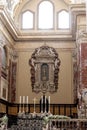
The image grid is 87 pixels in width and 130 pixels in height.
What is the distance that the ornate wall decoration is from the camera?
26359mm

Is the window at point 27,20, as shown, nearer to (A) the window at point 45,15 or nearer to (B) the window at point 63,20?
(A) the window at point 45,15

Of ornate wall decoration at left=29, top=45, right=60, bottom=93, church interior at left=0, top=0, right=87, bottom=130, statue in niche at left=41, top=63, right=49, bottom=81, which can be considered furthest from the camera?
statue in niche at left=41, top=63, right=49, bottom=81

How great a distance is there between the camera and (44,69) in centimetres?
2673

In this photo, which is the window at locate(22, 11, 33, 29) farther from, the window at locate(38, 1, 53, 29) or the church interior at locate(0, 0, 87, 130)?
the window at locate(38, 1, 53, 29)

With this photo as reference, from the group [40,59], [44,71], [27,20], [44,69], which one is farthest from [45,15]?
[44,71]

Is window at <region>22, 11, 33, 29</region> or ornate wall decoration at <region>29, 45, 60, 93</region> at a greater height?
window at <region>22, 11, 33, 29</region>

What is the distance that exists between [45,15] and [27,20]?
59.8 inches

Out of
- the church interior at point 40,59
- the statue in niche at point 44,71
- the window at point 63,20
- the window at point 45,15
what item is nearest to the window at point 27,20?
the church interior at point 40,59

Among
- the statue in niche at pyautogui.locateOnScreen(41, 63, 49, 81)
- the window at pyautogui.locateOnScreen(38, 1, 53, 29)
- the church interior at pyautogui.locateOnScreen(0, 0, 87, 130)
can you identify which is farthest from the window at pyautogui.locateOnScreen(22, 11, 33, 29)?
the statue in niche at pyautogui.locateOnScreen(41, 63, 49, 81)

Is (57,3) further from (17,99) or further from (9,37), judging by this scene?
(17,99)

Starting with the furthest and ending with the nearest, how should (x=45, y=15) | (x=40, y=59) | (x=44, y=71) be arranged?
1. (x=45, y=15)
2. (x=40, y=59)
3. (x=44, y=71)

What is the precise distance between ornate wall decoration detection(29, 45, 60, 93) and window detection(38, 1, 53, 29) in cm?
203

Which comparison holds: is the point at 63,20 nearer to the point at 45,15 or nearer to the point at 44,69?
the point at 45,15

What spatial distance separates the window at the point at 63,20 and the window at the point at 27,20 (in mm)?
2292
